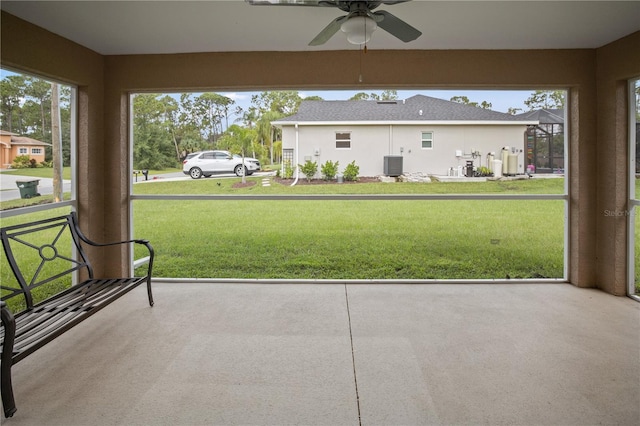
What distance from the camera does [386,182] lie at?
16.6 feet

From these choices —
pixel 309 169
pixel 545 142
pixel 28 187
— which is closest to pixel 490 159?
pixel 545 142

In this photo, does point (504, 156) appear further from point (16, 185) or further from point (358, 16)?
point (16, 185)

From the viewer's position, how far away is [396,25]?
8.51 feet

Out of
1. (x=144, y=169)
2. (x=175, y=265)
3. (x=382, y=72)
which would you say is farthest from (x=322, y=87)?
(x=175, y=265)

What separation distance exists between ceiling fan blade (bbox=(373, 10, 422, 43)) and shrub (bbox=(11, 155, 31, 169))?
11.6 feet

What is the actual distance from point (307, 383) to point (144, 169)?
3.70 metres

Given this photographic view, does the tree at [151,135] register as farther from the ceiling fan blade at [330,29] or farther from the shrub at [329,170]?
the ceiling fan blade at [330,29]

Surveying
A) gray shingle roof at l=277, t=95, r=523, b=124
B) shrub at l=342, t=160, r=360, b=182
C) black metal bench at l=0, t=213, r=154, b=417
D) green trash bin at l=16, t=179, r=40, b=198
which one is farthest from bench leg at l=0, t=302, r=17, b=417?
gray shingle roof at l=277, t=95, r=523, b=124

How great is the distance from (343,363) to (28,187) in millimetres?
3414

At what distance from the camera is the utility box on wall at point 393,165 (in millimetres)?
5047

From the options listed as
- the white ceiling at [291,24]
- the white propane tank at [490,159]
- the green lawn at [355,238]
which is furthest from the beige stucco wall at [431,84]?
the green lawn at [355,238]

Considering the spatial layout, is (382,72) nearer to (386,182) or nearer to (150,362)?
(386,182)

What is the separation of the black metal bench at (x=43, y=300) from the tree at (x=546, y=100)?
479cm

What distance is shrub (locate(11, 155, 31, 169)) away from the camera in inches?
145
